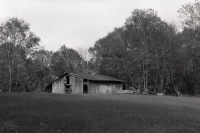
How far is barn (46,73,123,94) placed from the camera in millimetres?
50844

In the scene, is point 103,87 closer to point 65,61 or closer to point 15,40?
point 15,40

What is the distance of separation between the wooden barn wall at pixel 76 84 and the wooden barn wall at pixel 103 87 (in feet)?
7.15

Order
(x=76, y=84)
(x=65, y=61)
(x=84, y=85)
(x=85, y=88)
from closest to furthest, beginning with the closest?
(x=84, y=85) < (x=76, y=84) < (x=85, y=88) < (x=65, y=61)

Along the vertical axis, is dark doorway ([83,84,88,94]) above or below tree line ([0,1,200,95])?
below

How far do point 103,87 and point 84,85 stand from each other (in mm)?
4753

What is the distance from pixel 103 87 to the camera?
53.4 metres

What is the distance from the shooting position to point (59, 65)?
277 feet

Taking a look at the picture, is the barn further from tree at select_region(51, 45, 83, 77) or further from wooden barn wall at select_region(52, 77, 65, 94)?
tree at select_region(51, 45, 83, 77)

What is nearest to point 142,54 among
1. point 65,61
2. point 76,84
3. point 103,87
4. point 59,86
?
point 103,87

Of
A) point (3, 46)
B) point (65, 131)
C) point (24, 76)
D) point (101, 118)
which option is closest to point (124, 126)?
point (101, 118)

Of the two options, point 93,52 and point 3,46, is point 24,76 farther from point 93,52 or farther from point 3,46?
point 93,52

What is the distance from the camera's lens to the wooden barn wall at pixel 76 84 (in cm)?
5112

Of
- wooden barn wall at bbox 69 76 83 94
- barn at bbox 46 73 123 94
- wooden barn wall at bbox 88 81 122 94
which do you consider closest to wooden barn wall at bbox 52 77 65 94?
barn at bbox 46 73 123 94

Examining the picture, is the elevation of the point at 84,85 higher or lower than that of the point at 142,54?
lower
